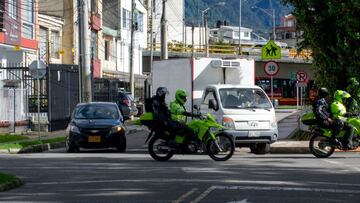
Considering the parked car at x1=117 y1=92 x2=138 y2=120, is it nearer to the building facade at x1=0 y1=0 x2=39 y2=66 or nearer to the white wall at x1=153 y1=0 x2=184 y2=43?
the building facade at x1=0 y1=0 x2=39 y2=66

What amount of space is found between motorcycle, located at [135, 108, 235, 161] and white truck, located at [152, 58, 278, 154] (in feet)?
5.14

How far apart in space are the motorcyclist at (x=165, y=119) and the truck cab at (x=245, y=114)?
1.71 metres

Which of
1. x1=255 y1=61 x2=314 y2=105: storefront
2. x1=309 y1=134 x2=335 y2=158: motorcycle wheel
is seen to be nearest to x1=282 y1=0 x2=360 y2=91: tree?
x1=309 y1=134 x2=335 y2=158: motorcycle wheel

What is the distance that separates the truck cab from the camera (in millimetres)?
19625

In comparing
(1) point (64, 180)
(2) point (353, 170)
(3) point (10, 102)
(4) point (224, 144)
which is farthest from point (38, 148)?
(2) point (353, 170)

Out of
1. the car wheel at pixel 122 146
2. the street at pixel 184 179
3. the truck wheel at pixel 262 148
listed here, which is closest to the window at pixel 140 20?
the car wheel at pixel 122 146

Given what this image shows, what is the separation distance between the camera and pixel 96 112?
22.7 m

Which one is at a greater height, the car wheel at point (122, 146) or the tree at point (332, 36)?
the tree at point (332, 36)

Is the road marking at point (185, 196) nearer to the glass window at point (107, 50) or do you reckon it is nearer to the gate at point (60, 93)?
the gate at point (60, 93)

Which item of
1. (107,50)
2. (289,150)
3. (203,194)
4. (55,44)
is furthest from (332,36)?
(107,50)

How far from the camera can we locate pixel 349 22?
22656 millimetres

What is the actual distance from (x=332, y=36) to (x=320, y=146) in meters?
6.12

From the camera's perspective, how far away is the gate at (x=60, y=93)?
3156cm

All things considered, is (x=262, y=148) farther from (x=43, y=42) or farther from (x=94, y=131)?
(x=43, y=42)
